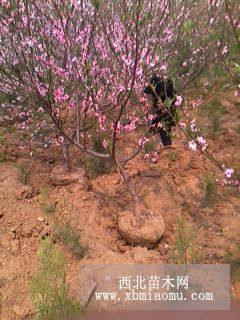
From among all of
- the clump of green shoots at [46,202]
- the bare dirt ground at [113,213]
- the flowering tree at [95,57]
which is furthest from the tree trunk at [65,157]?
the clump of green shoots at [46,202]

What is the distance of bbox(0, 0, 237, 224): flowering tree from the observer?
3.62 metres

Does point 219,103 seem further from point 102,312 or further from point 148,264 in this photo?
point 102,312

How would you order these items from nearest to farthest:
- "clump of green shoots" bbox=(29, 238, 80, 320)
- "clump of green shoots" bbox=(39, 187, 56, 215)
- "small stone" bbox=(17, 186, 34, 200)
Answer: "clump of green shoots" bbox=(29, 238, 80, 320) → "clump of green shoots" bbox=(39, 187, 56, 215) → "small stone" bbox=(17, 186, 34, 200)

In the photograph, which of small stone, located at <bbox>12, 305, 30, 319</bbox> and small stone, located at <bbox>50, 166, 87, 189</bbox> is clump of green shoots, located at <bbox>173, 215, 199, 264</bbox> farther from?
small stone, located at <bbox>12, 305, 30, 319</bbox>

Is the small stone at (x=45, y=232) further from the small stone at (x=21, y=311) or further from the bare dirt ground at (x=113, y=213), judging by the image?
the small stone at (x=21, y=311)

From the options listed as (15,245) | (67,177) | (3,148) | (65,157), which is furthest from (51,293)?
(3,148)

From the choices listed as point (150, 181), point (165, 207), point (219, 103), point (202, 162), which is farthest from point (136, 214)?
point (219, 103)

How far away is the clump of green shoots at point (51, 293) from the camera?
315 cm

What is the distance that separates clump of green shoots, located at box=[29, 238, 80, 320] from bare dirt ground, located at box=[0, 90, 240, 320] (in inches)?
5.2

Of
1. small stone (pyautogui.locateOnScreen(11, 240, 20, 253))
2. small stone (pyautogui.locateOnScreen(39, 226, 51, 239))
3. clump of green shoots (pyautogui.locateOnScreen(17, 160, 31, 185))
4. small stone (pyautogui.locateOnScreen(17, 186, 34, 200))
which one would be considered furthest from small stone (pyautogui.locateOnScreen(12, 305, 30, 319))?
clump of green shoots (pyautogui.locateOnScreen(17, 160, 31, 185))

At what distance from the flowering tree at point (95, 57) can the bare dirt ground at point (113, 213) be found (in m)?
0.47

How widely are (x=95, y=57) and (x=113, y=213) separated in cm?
196

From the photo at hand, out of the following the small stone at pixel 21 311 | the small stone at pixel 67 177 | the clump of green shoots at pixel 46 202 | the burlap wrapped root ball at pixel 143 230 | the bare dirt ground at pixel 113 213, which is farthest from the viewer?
the small stone at pixel 67 177

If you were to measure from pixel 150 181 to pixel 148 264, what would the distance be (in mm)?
1322
